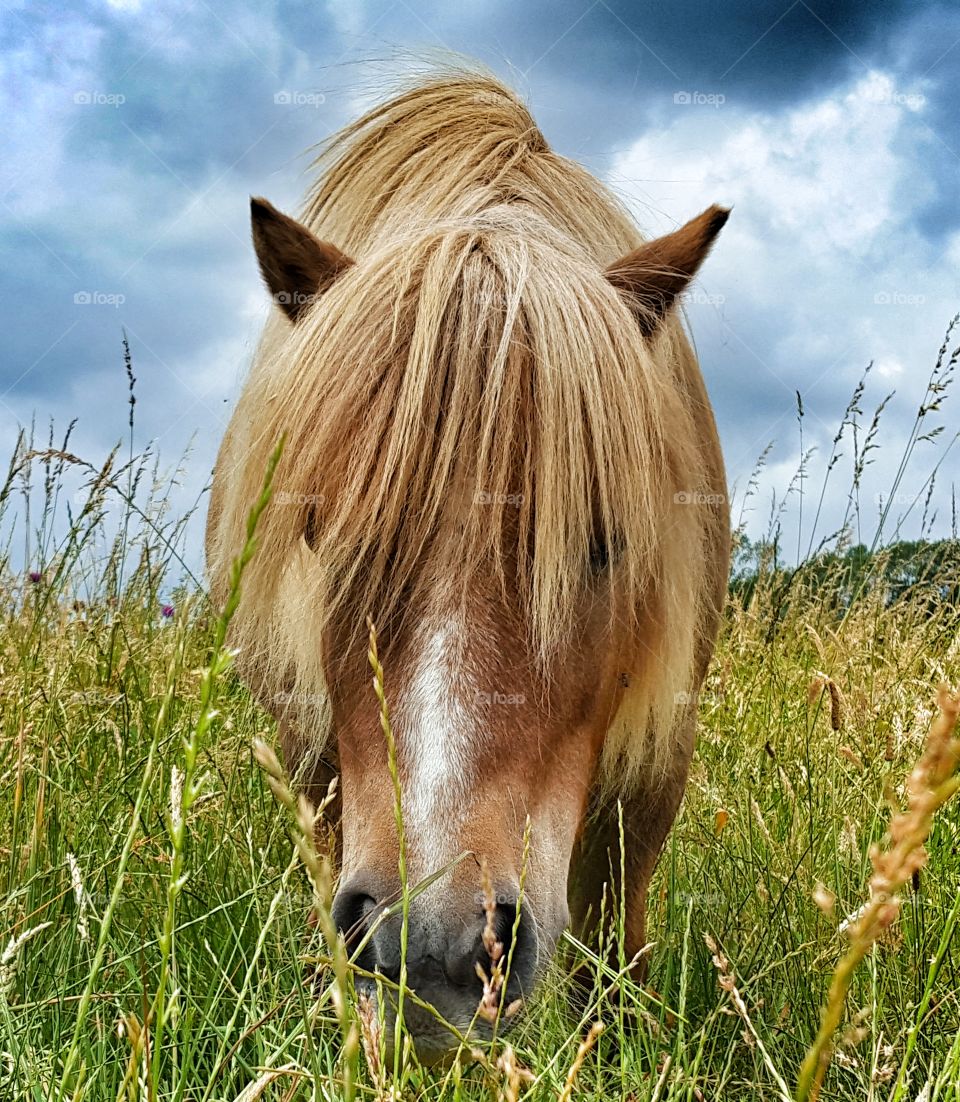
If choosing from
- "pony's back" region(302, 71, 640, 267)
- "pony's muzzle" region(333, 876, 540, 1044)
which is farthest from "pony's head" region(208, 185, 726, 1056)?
"pony's back" region(302, 71, 640, 267)

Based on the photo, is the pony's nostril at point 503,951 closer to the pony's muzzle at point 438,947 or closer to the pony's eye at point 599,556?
the pony's muzzle at point 438,947

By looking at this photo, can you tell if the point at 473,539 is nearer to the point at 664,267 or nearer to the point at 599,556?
the point at 599,556

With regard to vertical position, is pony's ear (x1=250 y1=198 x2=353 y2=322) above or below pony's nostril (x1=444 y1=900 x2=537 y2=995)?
above

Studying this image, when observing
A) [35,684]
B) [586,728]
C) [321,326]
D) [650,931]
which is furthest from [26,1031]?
[650,931]

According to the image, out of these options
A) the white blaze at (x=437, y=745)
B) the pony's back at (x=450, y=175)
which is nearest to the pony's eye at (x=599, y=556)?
the white blaze at (x=437, y=745)

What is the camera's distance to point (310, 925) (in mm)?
2600

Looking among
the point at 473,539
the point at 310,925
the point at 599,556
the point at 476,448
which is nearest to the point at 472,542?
the point at 473,539

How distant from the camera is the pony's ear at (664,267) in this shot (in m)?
2.31

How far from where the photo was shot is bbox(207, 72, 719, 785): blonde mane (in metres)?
1.86

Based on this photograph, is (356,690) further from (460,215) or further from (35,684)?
(35,684)

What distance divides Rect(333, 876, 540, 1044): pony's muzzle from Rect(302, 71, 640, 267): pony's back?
1.69 meters

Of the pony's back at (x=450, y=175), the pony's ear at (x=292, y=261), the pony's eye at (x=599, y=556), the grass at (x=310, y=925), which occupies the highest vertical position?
the pony's back at (x=450, y=175)

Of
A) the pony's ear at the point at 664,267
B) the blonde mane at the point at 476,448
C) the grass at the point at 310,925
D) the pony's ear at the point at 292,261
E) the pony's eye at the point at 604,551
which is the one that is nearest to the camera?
the grass at the point at 310,925

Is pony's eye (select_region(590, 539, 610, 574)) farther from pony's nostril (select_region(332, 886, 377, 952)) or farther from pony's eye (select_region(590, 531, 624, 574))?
pony's nostril (select_region(332, 886, 377, 952))
